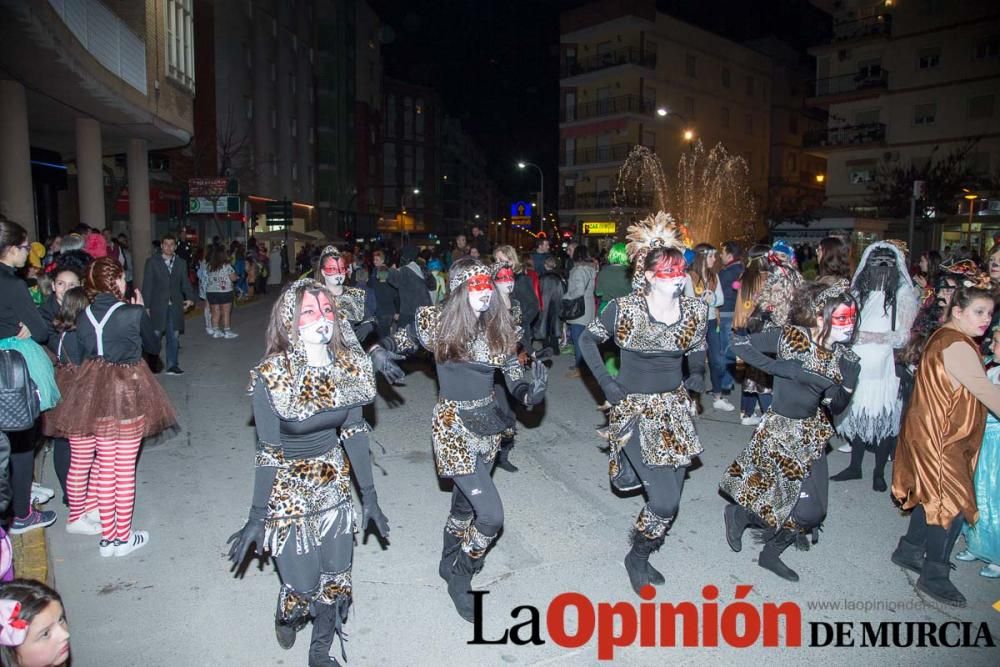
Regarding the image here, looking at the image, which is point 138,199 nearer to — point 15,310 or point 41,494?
point 41,494

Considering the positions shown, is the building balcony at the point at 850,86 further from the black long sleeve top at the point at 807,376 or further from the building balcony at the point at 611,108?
the black long sleeve top at the point at 807,376

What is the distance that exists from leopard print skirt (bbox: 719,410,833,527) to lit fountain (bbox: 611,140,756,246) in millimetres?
38481

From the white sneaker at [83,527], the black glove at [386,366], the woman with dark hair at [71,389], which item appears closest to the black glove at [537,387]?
the black glove at [386,366]

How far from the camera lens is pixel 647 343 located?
14.4 ft

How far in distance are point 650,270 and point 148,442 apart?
18.6 feet

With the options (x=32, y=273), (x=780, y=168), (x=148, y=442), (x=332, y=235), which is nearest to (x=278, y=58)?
(x=332, y=235)

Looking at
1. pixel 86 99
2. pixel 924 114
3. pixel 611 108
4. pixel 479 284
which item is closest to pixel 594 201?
pixel 611 108

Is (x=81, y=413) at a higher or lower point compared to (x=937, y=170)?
lower

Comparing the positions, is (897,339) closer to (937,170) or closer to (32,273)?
(32,273)

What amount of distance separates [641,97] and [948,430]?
43.8 meters

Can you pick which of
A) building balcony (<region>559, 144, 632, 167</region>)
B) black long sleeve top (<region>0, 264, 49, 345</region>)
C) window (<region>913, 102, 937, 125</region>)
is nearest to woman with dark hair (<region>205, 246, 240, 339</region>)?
black long sleeve top (<region>0, 264, 49, 345</region>)

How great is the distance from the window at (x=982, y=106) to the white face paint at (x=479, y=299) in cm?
3686

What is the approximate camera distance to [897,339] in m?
6.24

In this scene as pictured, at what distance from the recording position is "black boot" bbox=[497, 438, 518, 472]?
661cm
